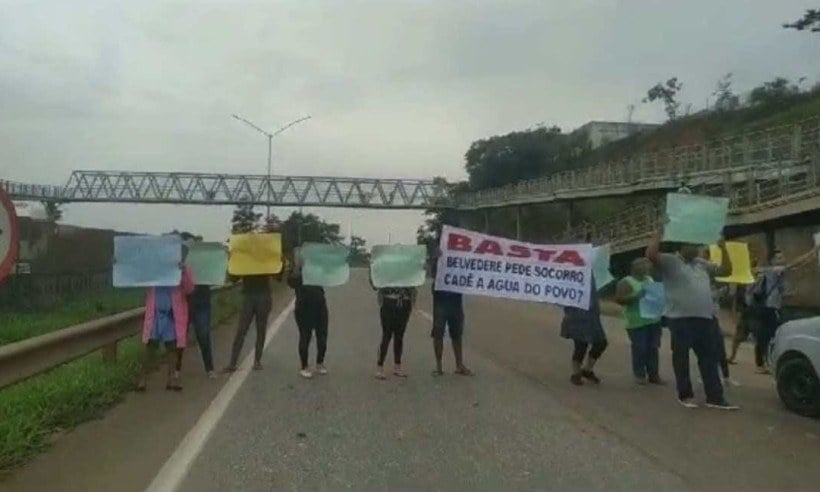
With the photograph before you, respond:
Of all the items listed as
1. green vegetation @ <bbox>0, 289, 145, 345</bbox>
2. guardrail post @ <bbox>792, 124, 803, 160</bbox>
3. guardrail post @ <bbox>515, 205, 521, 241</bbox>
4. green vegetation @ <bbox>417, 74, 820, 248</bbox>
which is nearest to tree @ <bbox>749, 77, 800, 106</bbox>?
green vegetation @ <bbox>417, 74, 820, 248</bbox>

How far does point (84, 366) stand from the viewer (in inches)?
500

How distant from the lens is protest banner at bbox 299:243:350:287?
13.1 metres

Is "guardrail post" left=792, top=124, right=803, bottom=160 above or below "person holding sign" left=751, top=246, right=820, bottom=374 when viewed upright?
above

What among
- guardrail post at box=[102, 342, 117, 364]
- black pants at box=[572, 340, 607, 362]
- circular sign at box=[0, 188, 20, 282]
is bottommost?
guardrail post at box=[102, 342, 117, 364]

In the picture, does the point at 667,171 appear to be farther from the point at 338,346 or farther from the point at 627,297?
the point at 627,297

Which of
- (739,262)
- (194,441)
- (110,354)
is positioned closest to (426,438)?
(194,441)

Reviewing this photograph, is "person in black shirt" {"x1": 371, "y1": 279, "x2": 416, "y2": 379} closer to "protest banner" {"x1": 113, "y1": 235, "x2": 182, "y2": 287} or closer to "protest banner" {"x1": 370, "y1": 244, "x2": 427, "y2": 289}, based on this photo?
"protest banner" {"x1": 370, "y1": 244, "x2": 427, "y2": 289}

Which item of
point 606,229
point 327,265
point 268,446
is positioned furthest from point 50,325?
point 606,229

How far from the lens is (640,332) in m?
13.0

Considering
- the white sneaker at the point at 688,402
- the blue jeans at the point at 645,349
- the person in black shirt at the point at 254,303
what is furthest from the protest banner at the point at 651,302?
the person in black shirt at the point at 254,303

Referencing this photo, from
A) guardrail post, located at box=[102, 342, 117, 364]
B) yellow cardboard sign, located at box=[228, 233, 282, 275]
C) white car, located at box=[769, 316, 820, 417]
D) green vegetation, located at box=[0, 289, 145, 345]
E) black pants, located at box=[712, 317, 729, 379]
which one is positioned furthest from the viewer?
green vegetation, located at box=[0, 289, 145, 345]

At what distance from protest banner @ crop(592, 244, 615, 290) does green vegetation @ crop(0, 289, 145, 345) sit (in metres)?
7.76

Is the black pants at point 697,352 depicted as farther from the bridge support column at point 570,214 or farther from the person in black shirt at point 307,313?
the bridge support column at point 570,214

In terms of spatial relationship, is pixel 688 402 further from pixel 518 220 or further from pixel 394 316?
pixel 518 220
